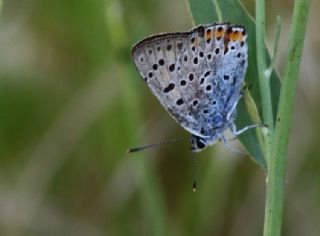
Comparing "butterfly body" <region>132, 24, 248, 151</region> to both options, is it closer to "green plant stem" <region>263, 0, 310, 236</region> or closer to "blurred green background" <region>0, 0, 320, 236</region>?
"green plant stem" <region>263, 0, 310, 236</region>

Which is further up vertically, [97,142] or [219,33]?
[219,33]

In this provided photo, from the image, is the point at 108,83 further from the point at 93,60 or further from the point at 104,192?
the point at 104,192

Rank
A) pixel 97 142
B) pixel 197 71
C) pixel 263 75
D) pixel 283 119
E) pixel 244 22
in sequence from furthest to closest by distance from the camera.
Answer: pixel 97 142, pixel 197 71, pixel 244 22, pixel 263 75, pixel 283 119

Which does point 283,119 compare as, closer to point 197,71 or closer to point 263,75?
point 263,75

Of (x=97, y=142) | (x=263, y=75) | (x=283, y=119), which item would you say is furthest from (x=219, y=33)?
(x=97, y=142)

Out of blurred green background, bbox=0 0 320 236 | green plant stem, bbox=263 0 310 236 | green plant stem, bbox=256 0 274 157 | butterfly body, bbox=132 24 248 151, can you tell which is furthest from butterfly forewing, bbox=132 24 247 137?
blurred green background, bbox=0 0 320 236

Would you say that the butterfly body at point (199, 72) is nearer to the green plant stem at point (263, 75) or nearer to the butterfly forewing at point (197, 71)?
the butterfly forewing at point (197, 71)

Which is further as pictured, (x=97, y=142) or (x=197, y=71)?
(x=97, y=142)
